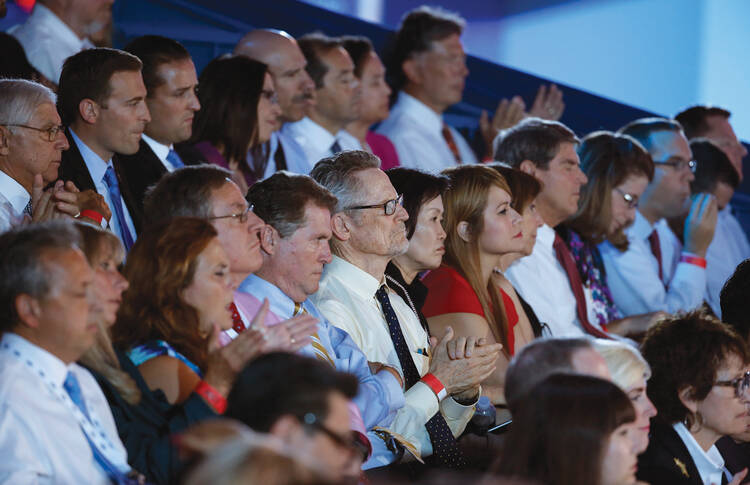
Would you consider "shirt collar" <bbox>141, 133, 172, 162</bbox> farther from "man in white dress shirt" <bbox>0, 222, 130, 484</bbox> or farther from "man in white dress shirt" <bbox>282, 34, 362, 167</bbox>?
"man in white dress shirt" <bbox>0, 222, 130, 484</bbox>

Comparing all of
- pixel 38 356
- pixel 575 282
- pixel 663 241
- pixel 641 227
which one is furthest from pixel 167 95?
pixel 663 241

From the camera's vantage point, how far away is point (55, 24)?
478 centimetres

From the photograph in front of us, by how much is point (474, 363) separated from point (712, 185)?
9.87 ft

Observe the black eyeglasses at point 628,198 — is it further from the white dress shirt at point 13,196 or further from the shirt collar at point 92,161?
the white dress shirt at point 13,196

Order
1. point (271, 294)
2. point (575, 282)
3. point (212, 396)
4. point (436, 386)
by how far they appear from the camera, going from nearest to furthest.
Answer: point (212, 396) → point (271, 294) → point (436, 386) → point (575, 282)

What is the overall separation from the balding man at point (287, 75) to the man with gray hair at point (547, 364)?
8.80 ft

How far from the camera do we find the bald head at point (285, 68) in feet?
16.7

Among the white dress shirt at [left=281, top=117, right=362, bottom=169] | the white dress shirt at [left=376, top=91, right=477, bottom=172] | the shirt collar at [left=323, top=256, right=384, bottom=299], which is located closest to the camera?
the shirt collar at [left=323, top=256, right=384, bottom=299]

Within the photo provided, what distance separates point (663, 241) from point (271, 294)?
9.80 ft

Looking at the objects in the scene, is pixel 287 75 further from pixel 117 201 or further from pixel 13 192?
pixel 13 192

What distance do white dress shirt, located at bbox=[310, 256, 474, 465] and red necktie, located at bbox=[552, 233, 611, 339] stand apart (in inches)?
46.5

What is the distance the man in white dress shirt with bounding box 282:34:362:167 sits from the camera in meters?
5.32

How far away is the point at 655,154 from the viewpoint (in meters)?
5.40

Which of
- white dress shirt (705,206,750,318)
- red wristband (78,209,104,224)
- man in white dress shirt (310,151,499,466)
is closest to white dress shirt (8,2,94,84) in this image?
red wristband (78,209,104,224)
